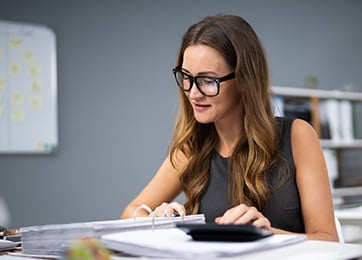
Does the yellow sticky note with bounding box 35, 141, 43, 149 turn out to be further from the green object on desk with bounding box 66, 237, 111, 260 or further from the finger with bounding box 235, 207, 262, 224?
the green object on desk with bounding box 66, 237, 111, 260

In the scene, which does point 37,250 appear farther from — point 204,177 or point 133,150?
point 133,150

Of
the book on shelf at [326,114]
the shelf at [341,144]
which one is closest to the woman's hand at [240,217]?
the book on shelf at [326,114]

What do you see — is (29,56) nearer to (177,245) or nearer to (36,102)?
(36,102)

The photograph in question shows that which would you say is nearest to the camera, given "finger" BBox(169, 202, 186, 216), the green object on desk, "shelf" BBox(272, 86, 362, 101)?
the green object on desk

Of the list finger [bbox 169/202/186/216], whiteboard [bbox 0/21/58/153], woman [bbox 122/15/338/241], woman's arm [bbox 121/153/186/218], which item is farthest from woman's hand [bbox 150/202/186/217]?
whiteboard [bbox 0/21/58/153]

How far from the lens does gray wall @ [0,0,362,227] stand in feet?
11.5

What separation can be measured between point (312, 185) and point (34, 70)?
239 centimetres

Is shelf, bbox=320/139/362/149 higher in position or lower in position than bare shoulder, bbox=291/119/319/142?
lower

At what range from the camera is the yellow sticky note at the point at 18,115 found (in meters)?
3.43

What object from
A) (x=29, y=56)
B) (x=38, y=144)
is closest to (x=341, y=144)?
(x=38, y=144)

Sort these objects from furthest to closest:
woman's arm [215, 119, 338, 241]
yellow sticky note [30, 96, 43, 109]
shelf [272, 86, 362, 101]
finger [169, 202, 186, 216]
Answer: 1. shelf [272, 86, 362, 101]
2. yellow sticky note [30, 96, 43, 109]
3. woman's arm [215, 119, 338, 241]
4. finger [169, 202, 186, 216]

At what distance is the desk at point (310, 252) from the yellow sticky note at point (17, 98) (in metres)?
2.66

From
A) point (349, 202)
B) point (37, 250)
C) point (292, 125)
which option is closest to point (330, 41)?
point (349, 202)

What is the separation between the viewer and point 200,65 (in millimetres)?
1547
